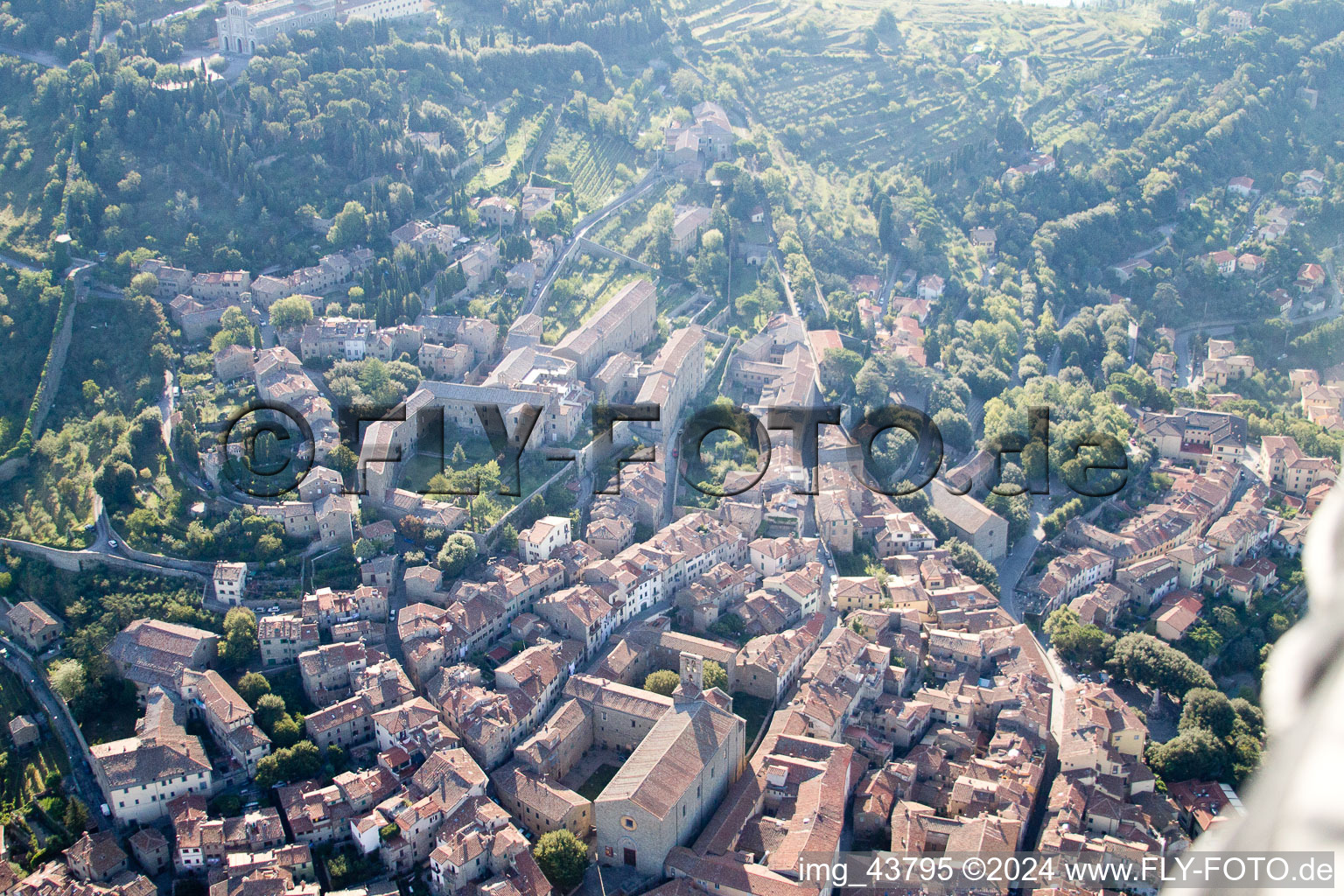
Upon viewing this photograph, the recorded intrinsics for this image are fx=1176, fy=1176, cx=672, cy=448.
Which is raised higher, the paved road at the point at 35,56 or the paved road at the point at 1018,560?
the paved road at the point at 35,56

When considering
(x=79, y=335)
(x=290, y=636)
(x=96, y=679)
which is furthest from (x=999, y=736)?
(x=79, y=335)

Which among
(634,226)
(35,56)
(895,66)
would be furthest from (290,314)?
(895,66)

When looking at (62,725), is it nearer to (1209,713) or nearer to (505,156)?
(1209,713)

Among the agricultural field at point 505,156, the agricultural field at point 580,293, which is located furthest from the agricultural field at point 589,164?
the agricultural field at point 580,293

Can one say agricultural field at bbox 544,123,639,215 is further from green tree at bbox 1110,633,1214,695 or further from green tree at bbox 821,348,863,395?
green tree at bbox 1110,633,1214,695

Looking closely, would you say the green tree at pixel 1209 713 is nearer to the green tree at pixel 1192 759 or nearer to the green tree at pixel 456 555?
the green tree at pixel 1192 759

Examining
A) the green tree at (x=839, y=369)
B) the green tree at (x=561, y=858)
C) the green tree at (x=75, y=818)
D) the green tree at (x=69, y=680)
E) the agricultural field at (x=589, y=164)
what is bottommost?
the green tree at (x=561, y=858)
